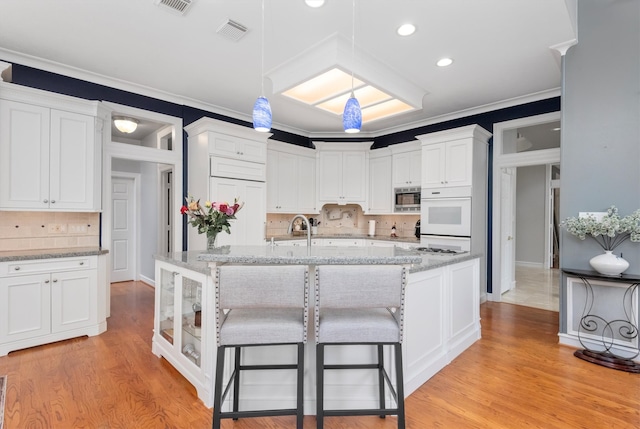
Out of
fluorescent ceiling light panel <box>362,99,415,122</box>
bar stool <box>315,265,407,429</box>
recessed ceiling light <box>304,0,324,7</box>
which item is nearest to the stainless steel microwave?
fluorescent ceiling light panel <box>362,99,415,122</box>

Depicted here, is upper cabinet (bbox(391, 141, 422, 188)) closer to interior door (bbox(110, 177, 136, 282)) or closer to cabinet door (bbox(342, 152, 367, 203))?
cabinet door (bbox(342, 152, 367, 203))

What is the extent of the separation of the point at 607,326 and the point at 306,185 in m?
4.41

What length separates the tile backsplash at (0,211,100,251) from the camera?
3.29 metres

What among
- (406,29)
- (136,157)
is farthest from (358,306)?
(136,157)

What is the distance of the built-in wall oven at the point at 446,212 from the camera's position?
4.37 m

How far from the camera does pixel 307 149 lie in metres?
5.82

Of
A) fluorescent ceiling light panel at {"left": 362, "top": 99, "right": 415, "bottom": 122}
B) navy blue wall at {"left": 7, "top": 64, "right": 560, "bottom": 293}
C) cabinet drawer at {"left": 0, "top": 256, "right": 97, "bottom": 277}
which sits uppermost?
navy blue wall at {"left": 7, "top": 64, "right": 560, "bottom": 293}

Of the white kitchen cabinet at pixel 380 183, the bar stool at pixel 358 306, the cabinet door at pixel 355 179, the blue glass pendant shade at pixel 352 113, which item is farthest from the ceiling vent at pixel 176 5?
the white kitchen cabinet at pixel 380 183

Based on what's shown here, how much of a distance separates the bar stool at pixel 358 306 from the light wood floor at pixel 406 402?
17.0 inches

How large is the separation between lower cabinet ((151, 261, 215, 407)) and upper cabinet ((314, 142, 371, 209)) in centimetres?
360

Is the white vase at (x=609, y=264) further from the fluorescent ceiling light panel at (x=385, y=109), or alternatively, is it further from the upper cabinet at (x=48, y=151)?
the upper cabinet at (x=48, y=151)

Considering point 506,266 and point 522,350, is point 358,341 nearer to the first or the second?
point 522,350

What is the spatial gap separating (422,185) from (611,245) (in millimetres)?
2393

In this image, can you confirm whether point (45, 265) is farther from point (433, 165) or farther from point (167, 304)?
point (433, 165)
